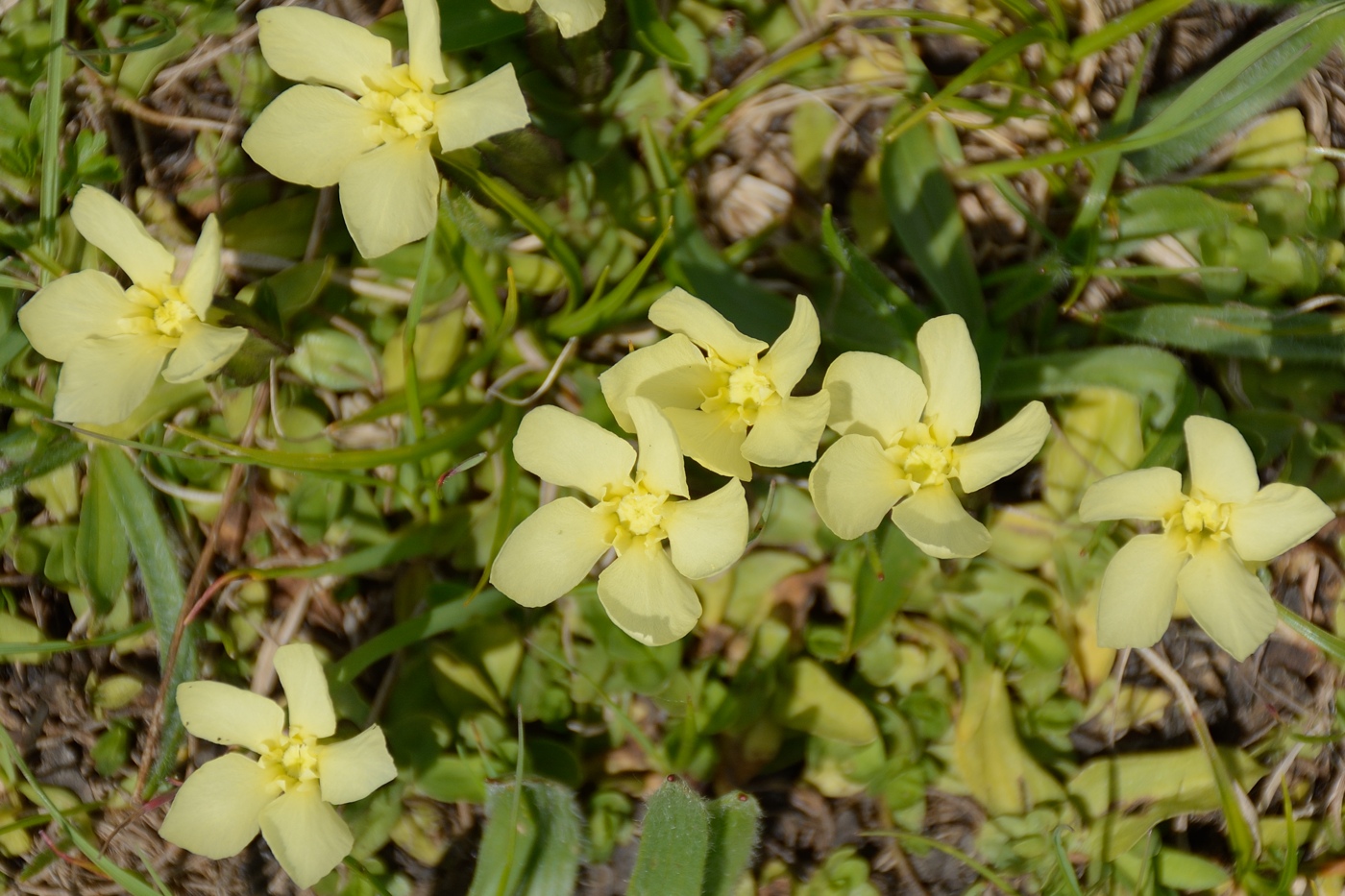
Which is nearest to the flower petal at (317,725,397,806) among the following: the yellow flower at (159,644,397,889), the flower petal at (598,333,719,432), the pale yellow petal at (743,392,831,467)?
the yellow flower at (159,644,397,889)

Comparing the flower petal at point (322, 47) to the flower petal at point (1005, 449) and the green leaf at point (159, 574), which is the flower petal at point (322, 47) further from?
the flower petal at point (1005, 449)

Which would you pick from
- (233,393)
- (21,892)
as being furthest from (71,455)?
(21,892)

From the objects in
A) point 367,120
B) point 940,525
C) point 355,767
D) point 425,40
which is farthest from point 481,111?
point 355,767

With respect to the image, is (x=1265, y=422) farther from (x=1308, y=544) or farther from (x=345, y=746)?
(x=345, y=746)

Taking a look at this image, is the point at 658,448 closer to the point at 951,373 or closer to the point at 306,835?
the point at 951,373

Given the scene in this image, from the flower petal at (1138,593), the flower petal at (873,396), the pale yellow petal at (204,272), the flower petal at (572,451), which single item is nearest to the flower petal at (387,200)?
the pale yellow petal at (204,272)

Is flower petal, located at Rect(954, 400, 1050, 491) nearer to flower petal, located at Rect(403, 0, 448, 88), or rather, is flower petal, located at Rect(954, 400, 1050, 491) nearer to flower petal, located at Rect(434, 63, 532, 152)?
flower petal, located at Rect(434, 63, 532, 152)

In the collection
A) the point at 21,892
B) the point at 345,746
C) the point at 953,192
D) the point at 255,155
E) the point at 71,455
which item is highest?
the point at 255,155

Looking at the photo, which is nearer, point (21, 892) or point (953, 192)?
point (953, 192)
